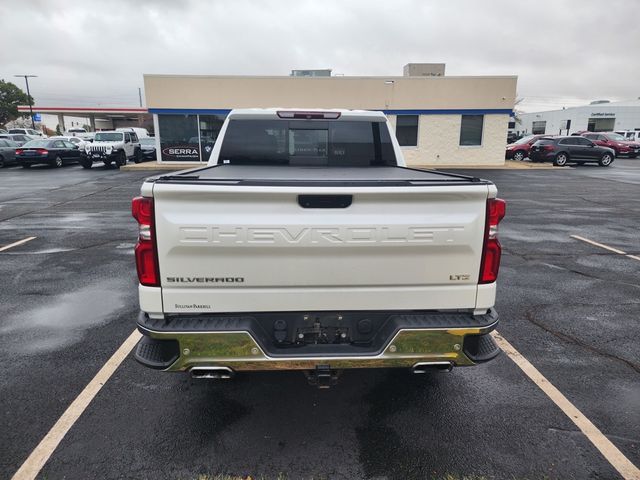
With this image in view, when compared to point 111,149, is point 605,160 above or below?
below

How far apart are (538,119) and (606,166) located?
262 feet

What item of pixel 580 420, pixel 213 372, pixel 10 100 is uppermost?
pixel 10 100

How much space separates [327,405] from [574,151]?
30.5 meters

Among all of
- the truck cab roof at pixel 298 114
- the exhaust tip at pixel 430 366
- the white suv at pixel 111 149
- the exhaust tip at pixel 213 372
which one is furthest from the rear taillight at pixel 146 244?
the white suv at pixel 111 149

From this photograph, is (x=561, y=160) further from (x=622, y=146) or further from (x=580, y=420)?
(x=580, y=420)

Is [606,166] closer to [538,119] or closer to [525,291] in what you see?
[525,291]

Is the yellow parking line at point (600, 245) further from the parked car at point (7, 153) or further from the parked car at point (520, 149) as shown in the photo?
the parked car at point (7, 153)

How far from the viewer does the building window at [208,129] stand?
25.7m

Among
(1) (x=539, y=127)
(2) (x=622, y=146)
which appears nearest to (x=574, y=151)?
(2) (x=622, y=146)

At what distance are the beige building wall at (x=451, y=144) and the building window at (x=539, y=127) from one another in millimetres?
78782

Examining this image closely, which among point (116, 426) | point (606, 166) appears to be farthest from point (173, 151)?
point (606, 166)

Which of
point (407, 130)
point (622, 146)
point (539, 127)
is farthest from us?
point (539, 127)

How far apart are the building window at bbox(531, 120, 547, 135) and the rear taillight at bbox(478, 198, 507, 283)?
10525 cm

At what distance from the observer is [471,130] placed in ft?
87.9
